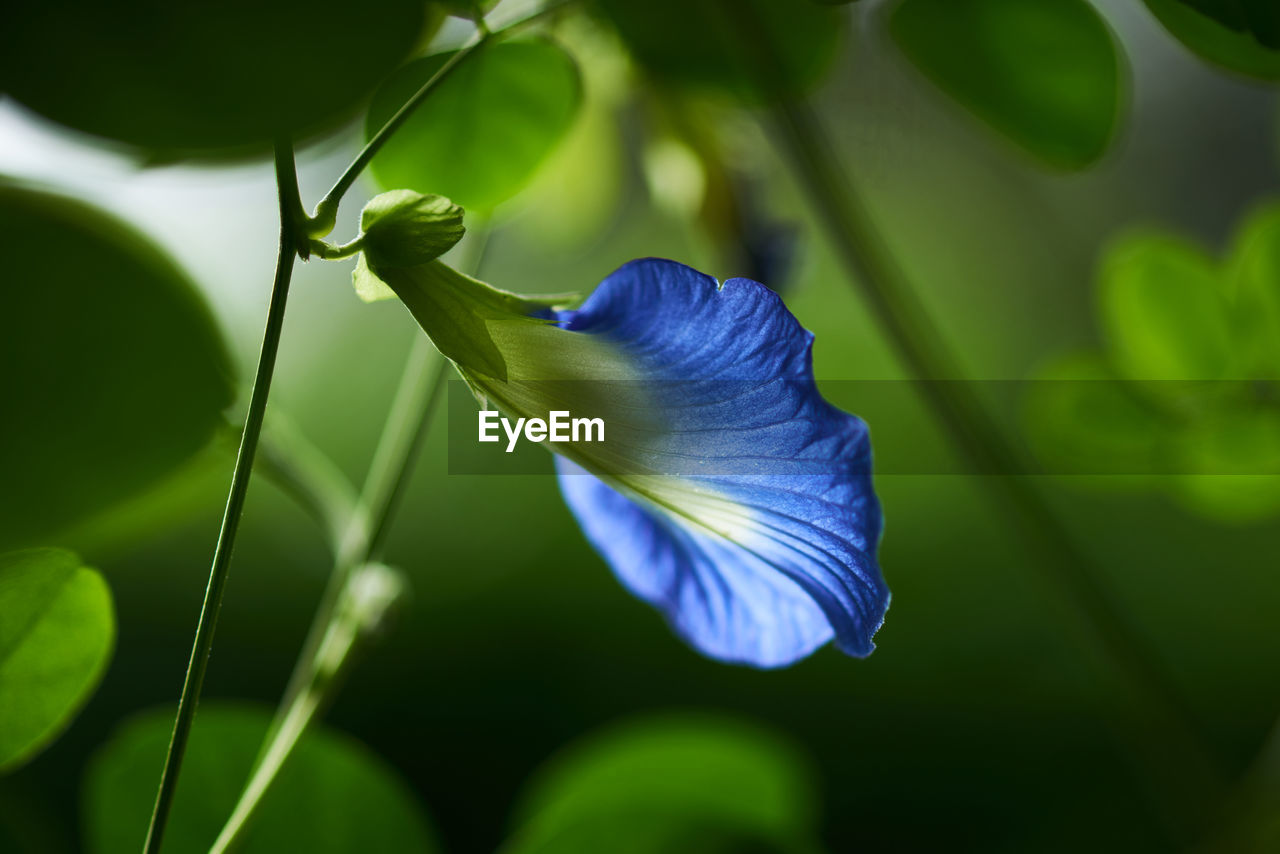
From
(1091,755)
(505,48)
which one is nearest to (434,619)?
(1091,755)

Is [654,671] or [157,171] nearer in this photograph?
[157,171]

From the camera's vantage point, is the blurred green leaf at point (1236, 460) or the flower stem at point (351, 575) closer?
the flower stem at point (351, 575)

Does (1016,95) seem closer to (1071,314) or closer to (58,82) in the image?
(58,82)

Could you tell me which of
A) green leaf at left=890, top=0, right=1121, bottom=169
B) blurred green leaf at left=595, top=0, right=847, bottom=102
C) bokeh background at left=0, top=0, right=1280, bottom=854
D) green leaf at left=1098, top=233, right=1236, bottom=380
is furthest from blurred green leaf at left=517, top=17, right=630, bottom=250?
bokeh background at left=0, top=0, right=1280, bottom=854

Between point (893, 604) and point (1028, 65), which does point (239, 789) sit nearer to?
point (1028, 65)

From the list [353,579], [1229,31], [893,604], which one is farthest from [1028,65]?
[893,604]

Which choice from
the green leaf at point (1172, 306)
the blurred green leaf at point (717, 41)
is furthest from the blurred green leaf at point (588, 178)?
the green leaf at point (1172, 306)

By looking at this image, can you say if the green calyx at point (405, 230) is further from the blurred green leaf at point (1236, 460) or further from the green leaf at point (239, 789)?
→ the blurred green leaf at point (1236, 460)
